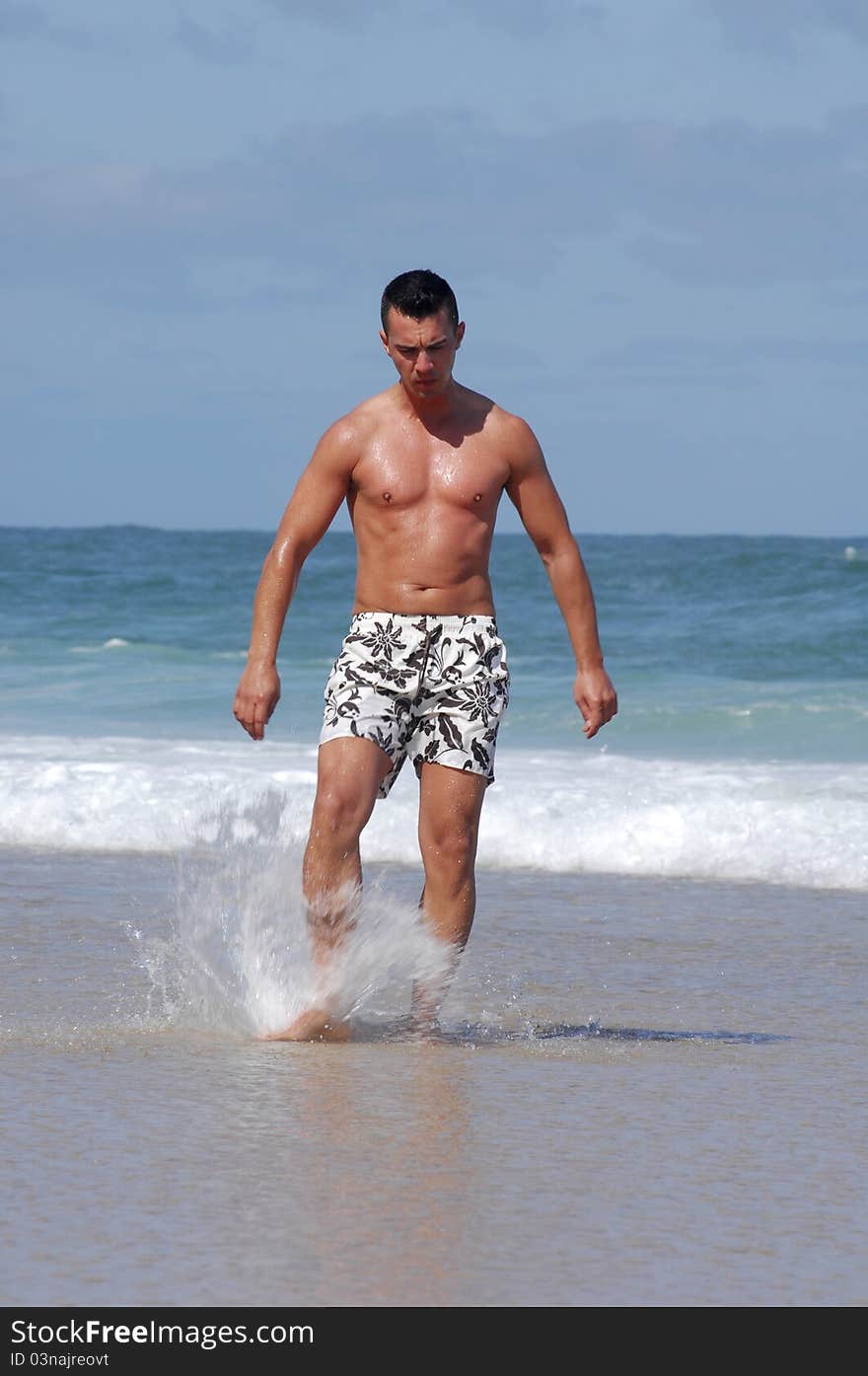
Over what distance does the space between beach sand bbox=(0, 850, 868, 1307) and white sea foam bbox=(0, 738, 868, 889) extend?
6.23ft

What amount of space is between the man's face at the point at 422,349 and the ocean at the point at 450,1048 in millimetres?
1233

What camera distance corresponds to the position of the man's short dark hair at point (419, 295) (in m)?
4.12

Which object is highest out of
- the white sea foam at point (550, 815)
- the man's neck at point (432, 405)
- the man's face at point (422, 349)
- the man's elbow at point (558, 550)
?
the man's face at point (422, 349)

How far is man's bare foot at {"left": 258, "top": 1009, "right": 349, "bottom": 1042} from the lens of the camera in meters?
4.23

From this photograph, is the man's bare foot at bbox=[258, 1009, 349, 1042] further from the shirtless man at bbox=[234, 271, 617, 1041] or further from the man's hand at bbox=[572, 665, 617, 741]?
the man's hand at bbox=[572, 665, 617, 741]

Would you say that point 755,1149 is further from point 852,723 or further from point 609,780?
point 852,723

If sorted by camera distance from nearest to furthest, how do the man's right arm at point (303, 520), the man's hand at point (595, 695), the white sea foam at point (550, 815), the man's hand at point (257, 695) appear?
1. the man's hand at point (257, 695)
2. the man's right arm at point (303, 520)
3. the man's hand at point (595, 695)
4. the white sea foam at point (550, 815)

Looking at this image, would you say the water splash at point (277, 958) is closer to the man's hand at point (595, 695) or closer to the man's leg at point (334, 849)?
the man's leg at point (334, 849)

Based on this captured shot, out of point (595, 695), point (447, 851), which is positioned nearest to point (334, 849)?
point (447, 851)

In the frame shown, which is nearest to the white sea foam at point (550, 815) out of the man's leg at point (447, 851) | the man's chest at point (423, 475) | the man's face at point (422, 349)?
the man's leg at point (447, 851)

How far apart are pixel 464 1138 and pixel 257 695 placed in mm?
1220

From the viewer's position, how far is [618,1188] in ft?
9.92

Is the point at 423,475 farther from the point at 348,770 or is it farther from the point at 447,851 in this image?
the point at 447,851

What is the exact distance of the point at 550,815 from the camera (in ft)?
26.1
